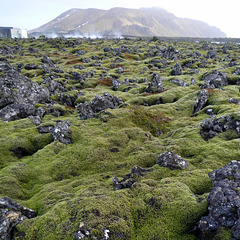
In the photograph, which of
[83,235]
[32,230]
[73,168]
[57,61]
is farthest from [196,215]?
[57,61]

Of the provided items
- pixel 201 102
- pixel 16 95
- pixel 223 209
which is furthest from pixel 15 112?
pixel 201 102

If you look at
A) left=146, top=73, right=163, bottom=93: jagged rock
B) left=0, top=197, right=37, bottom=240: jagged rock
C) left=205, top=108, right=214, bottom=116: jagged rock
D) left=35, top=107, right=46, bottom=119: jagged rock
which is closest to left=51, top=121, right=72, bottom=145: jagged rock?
left=0, top=197, right=37, bottom=240: jagged rock

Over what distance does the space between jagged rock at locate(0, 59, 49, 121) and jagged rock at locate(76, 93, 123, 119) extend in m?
6.69

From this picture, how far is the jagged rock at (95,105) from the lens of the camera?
79.0 ft

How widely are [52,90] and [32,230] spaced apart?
36.1 meters

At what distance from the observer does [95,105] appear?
25609 millimetres

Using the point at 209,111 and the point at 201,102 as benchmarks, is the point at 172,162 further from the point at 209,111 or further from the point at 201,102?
the point at 201,102

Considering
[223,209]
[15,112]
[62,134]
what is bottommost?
[62,134]

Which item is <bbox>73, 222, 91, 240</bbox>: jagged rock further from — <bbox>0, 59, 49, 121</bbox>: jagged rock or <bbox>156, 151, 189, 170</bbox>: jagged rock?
<bbox>0, 59, 49, 121</bbox>: jagged rock

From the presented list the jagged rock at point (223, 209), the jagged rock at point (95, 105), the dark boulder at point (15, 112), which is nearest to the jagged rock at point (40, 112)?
the dark boulder at point (15, 112)

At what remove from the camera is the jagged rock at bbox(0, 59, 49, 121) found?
24.1 m

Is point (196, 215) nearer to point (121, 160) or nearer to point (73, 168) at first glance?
point (121, 160)

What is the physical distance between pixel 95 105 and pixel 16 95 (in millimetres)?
11685

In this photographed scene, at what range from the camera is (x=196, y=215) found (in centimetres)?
860
